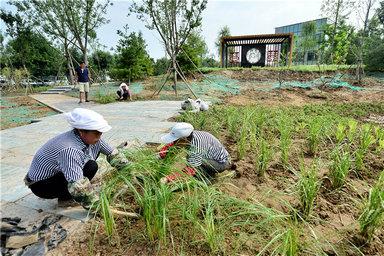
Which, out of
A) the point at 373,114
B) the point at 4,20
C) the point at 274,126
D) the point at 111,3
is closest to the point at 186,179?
the point at 274,126

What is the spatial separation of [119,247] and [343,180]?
7.34 feet

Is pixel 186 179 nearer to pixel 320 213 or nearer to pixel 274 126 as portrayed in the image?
pixel 320 213

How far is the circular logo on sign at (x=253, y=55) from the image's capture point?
21.1 m

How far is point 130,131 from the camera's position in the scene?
520 centimetres

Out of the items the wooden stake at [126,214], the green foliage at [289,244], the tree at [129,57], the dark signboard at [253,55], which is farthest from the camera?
the dark signboard at [253,55]

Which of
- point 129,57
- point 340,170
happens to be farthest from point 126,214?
point 129,57

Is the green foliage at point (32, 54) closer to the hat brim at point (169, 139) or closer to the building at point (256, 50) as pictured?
the building at point (256, 50)

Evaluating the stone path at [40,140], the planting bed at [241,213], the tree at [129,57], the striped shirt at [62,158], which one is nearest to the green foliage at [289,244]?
the planting bed at [241,213]

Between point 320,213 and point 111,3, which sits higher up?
point 111,3

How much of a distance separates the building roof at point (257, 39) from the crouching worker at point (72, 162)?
720 inches

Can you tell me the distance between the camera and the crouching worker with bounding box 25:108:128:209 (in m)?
2.01

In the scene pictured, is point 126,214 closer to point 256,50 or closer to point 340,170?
point 340,170

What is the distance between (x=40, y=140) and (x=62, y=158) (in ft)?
10.7

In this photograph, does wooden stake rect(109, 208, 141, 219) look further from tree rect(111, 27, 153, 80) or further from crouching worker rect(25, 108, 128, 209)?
tree rect(111, 27, 153, 80)
